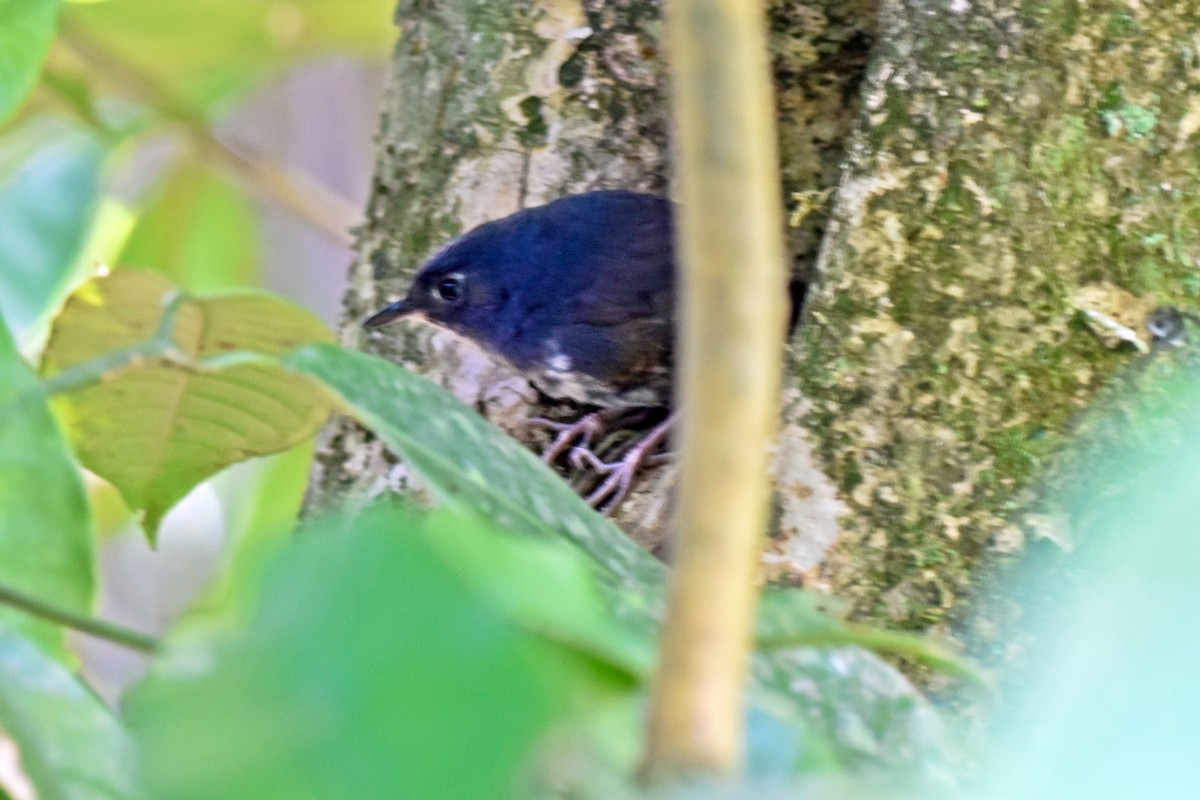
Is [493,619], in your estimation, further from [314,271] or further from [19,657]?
[314,271]

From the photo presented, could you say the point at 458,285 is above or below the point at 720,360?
above

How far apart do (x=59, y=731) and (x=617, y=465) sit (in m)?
1.29

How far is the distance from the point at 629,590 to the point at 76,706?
19.5 inches

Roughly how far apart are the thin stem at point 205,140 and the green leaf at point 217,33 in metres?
0.07

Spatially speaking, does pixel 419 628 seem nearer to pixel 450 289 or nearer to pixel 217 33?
pixel 450 289

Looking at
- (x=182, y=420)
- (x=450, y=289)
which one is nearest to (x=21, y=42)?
(x=182, y=420)

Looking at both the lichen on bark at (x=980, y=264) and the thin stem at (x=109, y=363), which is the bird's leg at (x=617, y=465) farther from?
the thin stem at (x=109, y=363)

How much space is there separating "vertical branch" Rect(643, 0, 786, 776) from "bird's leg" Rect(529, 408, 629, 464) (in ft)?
5.53

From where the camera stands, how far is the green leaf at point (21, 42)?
1580 millimetres

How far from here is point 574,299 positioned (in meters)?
2.94

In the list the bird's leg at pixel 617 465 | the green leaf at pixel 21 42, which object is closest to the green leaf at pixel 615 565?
the green leaf at pixel 21 42

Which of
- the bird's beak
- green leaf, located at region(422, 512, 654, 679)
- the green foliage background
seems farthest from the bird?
green leaf, located at region(422, 512, 654, 679)

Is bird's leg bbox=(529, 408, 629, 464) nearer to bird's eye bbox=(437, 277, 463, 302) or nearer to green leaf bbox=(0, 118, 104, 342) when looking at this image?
bird's eye bbox=(437, 277, 463, 302)

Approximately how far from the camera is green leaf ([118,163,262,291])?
374 cm
